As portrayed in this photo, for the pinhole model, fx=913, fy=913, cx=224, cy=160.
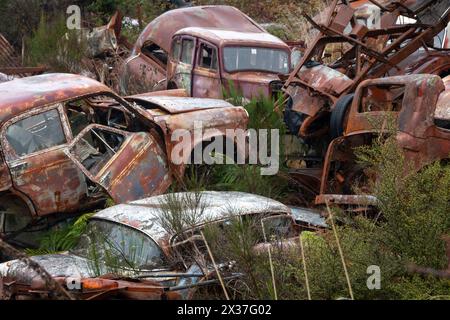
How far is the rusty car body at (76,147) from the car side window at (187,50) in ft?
13.8

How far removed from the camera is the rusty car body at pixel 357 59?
35.0ft

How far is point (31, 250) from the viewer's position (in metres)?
9.49

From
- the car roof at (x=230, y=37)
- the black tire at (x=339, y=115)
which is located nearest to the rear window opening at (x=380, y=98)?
the black tire at (x=339, y=115)

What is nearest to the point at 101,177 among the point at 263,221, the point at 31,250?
the point at 31,250

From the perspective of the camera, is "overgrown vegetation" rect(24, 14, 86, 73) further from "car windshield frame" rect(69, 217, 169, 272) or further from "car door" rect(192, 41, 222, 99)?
"car windshield frame" rect(69, 217, 169, 272)

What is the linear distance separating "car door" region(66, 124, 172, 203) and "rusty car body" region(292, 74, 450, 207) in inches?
71.7

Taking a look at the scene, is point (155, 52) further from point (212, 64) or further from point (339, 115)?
point (339, 115)

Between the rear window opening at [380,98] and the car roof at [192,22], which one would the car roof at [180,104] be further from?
the car roof at [192,22]

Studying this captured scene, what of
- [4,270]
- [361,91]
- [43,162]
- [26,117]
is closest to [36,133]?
[26,117]

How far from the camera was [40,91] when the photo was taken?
32.3ft

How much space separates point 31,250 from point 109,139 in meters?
1.60

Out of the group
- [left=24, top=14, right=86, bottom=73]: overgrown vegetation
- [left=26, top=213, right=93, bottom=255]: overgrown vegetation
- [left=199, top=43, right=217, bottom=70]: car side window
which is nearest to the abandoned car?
[left=26, top=213, right=93, bottom=255]: overgrown vegetation

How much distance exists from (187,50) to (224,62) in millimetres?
1226

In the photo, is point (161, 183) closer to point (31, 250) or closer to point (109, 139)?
point (109, 139)
